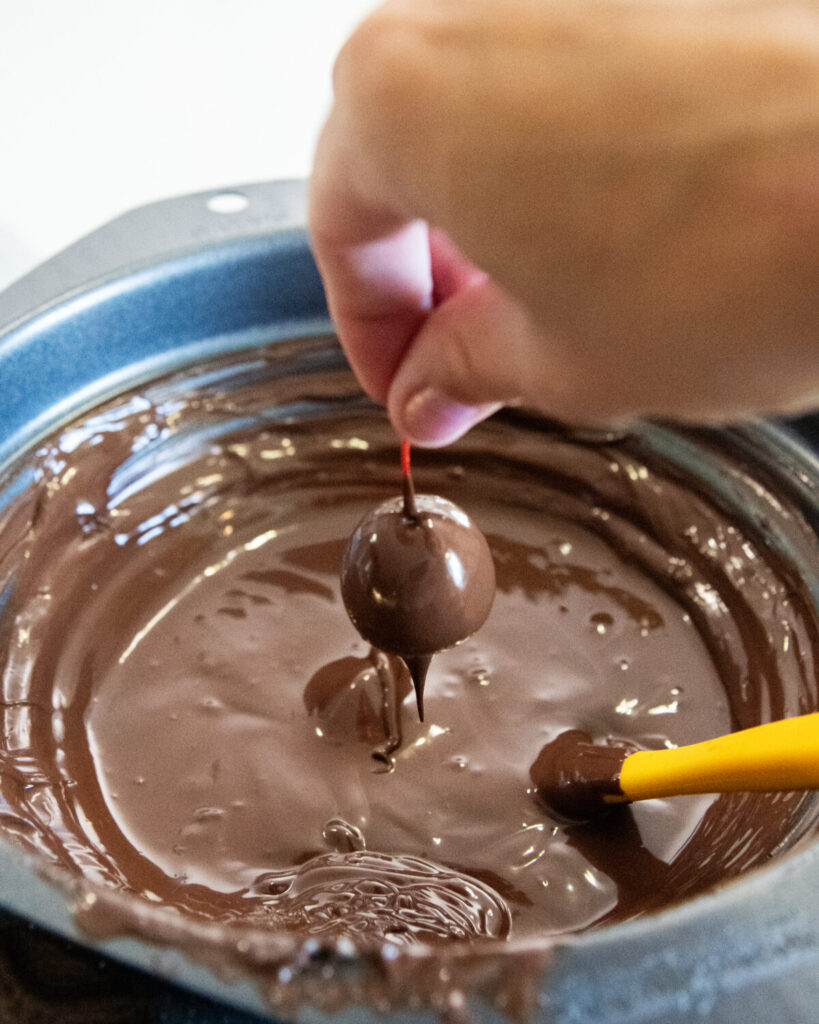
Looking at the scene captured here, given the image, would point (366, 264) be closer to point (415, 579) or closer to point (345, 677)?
point (415, 579)

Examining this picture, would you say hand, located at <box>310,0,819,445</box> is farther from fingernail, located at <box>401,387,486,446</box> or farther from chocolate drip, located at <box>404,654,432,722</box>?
chocolate drip, located at <box>404,654,432,722</box>

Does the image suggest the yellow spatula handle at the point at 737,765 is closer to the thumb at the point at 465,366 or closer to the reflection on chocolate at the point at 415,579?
the reflection on chocolate at the point at 415,579

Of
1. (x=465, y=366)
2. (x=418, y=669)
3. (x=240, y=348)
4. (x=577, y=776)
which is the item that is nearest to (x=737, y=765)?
(x=577, y=776)

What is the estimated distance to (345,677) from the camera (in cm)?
93

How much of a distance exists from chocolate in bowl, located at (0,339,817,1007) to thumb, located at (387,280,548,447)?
12.2 inches

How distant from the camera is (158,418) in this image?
1.11 meters

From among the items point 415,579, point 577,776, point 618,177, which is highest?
point 618,177

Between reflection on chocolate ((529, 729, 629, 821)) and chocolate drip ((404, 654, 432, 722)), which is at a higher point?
chocolate drip ((404, 654, 432, 722))

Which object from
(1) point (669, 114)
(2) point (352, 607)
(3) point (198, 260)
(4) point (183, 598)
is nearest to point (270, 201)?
(3) point (198, 260)

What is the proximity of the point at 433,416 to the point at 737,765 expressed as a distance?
0.34 metres

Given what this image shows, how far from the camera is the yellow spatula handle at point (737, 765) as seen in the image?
69cm

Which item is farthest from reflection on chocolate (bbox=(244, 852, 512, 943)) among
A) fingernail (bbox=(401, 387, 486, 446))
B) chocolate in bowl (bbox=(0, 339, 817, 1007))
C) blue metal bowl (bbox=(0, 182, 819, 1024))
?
fingernail (bbox=(401, 387, 486, 446))

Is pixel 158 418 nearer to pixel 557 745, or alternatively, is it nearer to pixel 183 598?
pixel 183 598

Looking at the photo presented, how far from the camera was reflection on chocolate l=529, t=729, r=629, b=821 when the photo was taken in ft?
2.63
